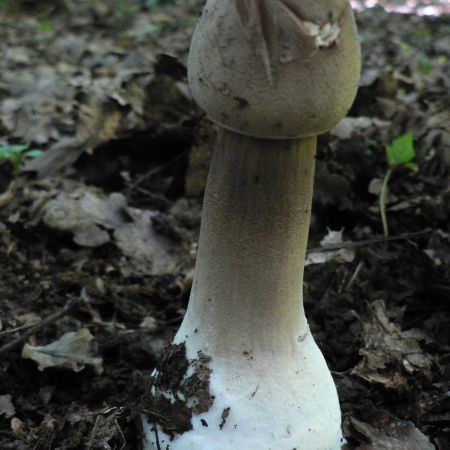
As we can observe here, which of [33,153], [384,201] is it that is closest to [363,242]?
[384,201]

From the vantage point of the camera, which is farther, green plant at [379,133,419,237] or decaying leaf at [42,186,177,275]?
green plant at [379,133,419,237]

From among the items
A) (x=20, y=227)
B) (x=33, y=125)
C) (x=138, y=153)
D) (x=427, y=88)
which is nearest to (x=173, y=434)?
(x=20, y=227)

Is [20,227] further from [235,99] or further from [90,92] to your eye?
[235,99]

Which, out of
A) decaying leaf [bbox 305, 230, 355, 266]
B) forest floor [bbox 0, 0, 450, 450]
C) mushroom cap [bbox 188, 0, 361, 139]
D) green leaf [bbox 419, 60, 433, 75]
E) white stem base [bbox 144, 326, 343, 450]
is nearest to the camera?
mushroom cap [bbox 188, 0, 361, 139]

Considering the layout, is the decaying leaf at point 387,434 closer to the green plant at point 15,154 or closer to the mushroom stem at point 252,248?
the mushroom stem at point 252,248

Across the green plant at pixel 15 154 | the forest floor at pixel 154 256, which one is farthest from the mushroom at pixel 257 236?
the green plant at pixel 15 154

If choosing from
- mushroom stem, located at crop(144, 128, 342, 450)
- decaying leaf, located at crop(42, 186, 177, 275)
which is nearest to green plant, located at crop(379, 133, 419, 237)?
decaying leaf, located at crop(42, 186, 177, 275)

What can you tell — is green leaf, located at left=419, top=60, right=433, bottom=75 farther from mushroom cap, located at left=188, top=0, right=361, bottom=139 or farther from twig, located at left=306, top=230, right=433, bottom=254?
mushroom cap, located at left=188, top=0, right=361, bottom=139

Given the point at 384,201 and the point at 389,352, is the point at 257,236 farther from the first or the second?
the point at 384,201
